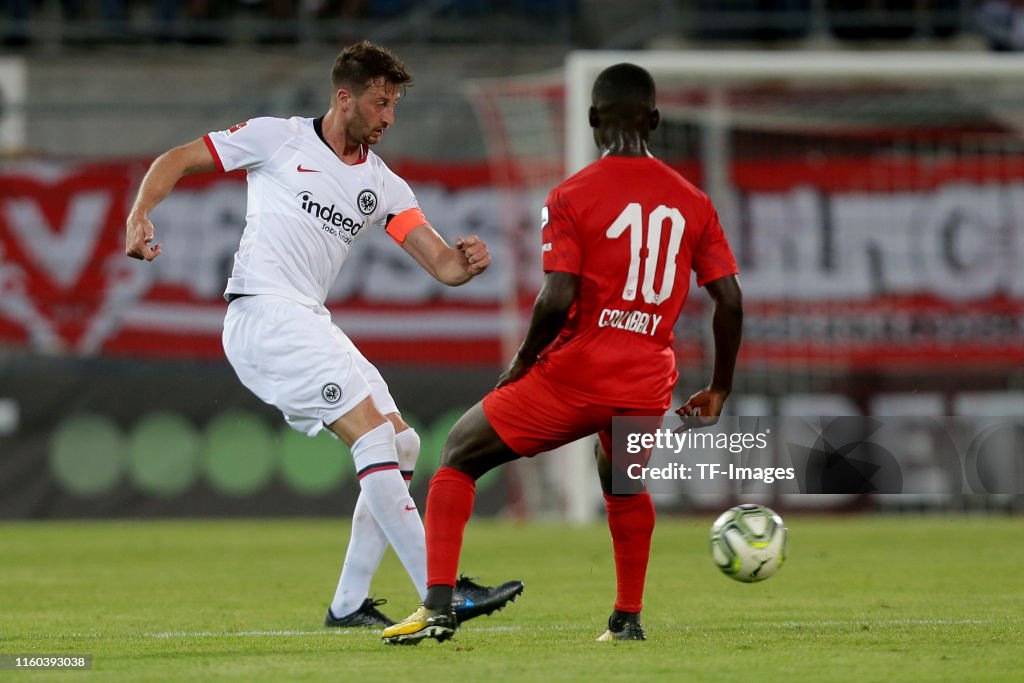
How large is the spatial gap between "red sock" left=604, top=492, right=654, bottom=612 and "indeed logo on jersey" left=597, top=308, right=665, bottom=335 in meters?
0.63

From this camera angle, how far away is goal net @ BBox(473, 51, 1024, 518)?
1505cm

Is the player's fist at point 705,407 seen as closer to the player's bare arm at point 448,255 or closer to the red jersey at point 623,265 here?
the red jersey at point 623,265

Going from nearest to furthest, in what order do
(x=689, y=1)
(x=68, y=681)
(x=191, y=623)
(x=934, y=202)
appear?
1. (x=68, y=681)
2. (x=191, y=623)
3. (x=934, y=202)
4. (x=689, y=1)

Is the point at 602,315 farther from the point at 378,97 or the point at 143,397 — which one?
the point at 143,397

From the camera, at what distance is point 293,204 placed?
6.52 metres

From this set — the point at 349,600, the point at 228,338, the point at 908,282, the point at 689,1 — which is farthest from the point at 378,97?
the point at 689,1

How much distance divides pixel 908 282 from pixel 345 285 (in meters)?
5.21

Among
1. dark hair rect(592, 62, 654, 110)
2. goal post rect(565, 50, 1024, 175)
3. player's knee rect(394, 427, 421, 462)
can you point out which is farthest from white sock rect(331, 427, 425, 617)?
goal post rect(565, 50, 1024, 175)

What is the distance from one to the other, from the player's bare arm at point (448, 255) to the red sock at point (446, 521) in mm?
876

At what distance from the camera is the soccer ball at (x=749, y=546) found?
6285 millimetres

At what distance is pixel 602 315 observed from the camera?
18.6 ft

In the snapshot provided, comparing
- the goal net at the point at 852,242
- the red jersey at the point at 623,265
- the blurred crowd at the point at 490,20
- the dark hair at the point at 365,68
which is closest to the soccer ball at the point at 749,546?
the red jersey at the point at 623,265

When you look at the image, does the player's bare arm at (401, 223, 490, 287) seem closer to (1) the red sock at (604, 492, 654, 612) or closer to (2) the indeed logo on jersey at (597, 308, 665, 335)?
(2) the indeed logo on jersey at (597, 308, 665, 335)

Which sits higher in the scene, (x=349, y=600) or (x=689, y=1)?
(x=689, y=1)
